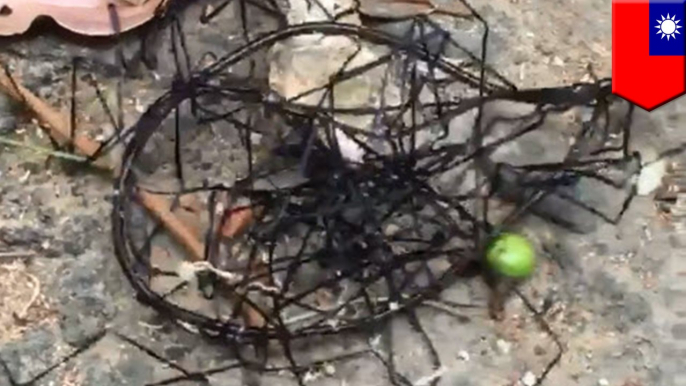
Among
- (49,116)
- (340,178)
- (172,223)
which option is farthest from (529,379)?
(49,116)

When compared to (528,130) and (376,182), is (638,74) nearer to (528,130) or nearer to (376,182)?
(528,130)

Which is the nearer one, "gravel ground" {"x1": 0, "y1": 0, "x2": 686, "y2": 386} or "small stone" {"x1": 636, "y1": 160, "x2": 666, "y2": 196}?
"gravel ground" {"x1": 0, "y1": 0, "x2": 686, "y2": 386}

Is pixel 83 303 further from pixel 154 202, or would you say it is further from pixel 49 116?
pixel 49 116

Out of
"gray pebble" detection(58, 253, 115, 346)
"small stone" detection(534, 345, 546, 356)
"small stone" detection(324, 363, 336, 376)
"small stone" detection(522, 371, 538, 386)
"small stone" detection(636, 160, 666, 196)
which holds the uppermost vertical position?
"gray pebble" detection(58, 253, 115, 346)

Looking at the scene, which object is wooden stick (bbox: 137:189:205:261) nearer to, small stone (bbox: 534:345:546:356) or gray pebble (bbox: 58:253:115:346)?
gray pebble (bbox: 58:253:115:346)

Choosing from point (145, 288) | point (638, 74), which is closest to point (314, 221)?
point (145, 288)

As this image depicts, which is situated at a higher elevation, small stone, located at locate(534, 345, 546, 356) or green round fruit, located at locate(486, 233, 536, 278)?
green round fruit, located at locate(486, 233, 536, 278)

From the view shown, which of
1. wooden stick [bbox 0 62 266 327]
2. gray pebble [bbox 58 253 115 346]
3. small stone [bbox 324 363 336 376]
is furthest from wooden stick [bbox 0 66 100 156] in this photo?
small stone [bbox 324 363 336 376]
